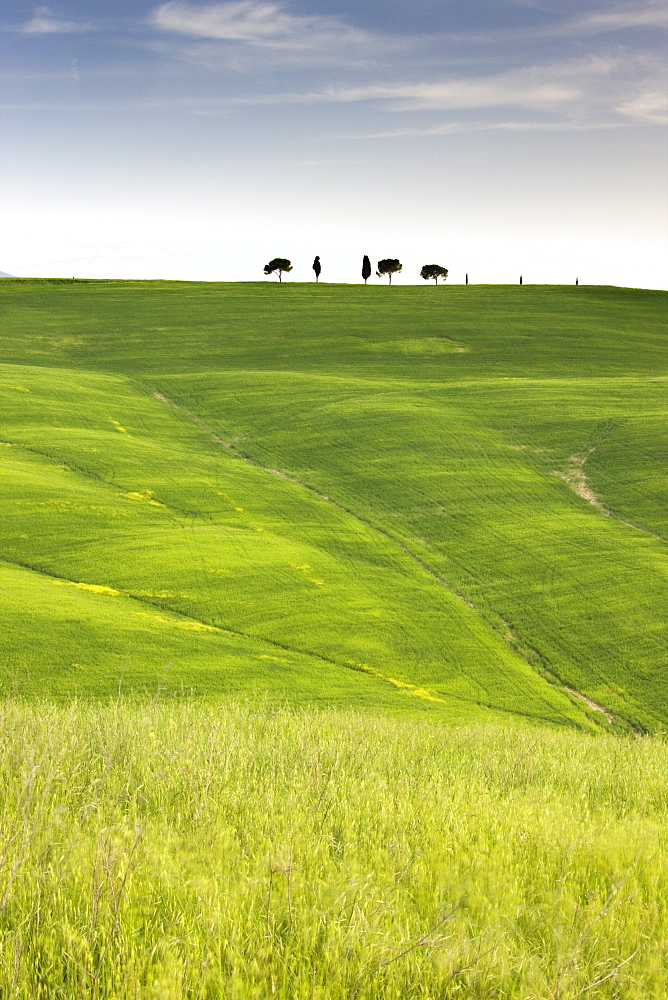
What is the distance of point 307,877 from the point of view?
15.3 feet

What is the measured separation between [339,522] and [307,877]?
21091mm

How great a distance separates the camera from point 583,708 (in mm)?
17281

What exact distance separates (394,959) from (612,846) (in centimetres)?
242

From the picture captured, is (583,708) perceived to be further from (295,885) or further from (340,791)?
(295,885)

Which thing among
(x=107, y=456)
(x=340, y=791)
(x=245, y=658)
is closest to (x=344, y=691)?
(x=245, y=658)

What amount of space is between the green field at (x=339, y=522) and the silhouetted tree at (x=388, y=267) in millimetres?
61176

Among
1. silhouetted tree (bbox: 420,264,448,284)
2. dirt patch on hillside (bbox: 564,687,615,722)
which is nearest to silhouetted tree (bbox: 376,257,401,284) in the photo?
silhouetted tree (bbox: 420,264,448,284)

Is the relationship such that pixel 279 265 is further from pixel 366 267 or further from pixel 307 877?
pixel 307 877

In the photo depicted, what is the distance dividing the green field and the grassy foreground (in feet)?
22.9

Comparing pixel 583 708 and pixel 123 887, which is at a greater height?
pixel 123 887

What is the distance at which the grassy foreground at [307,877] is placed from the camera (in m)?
3.80

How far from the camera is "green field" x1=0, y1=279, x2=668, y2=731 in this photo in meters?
16.5

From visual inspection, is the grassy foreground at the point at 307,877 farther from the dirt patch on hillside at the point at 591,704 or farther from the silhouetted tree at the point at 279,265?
the silhouetted tree at the point at 279,265

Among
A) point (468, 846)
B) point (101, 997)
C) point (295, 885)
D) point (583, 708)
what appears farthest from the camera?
point (583, 708)
